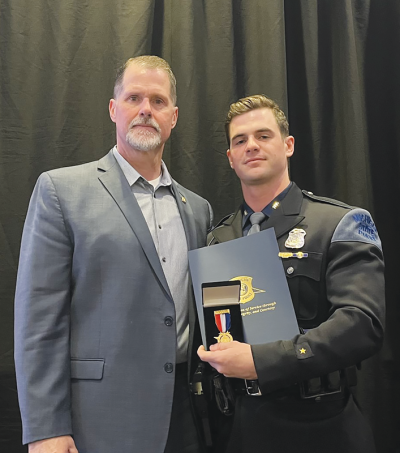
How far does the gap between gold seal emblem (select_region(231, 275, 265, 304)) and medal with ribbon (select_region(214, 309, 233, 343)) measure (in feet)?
0.26

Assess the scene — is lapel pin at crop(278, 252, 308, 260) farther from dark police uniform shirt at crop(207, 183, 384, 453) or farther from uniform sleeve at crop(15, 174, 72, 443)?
uniform sleeve at crop(15, 174, 72, 443)

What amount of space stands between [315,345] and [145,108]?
0.91m

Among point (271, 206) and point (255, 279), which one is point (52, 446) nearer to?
point (255, 279)

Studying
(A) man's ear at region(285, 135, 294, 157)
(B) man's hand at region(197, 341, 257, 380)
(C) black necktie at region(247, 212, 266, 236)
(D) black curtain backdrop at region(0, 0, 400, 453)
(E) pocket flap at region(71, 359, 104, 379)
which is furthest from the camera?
(D) black curtain backdrop at region(0, 0, 400, 453)

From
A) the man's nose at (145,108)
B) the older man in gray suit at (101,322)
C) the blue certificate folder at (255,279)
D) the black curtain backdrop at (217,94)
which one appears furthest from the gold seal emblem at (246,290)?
the black curtain backdrop at (217,94)

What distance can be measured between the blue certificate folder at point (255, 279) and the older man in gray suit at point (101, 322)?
0.50 ft

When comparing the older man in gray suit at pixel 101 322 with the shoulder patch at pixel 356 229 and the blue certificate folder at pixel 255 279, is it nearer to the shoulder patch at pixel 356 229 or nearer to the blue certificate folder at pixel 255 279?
the blue certificate folder at pixel 255 279

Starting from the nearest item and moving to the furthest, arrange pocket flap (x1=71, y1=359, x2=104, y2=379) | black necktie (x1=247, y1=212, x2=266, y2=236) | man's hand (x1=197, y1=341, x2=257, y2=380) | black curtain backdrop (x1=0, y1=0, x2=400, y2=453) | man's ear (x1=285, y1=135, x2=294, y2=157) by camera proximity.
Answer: man's hand (x1=197, y1=341, x2=257, y2=380) < pocket flap (x1=71, y1=359, x2=104, y2=379) < black necktie (x1=247, y1=212, x2=266, y2=236) < man's ear (x1=285, y1=135, x2=294, y2=157) < black curtain backdrop (x1=0, y1=0, x2=400, y2=453)

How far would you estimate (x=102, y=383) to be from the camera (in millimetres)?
1263

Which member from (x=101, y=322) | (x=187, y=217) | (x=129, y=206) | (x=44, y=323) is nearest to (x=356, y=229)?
(x=187, y=217)

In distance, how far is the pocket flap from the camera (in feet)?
4.15

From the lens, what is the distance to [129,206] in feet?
4.57

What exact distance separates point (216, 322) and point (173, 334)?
0.68ft

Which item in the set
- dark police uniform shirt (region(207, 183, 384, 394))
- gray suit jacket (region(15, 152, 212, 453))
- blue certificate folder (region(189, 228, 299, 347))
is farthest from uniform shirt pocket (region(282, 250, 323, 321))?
gray suit jacket (region(15, 152, 212, 453))
